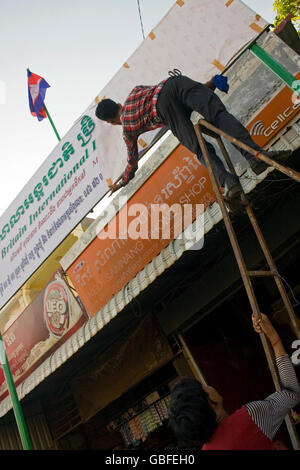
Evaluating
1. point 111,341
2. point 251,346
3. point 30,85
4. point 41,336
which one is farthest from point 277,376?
point 30,85

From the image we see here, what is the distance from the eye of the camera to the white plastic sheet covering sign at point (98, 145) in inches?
199

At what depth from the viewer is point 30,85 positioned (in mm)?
10414

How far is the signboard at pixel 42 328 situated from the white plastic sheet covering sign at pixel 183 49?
2.11 meters

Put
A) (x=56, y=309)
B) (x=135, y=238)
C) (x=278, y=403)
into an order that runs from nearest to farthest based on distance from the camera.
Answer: (x=278, y=403), (x=135, y=238), (x=56, y=309)

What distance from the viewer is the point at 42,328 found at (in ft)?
24.0

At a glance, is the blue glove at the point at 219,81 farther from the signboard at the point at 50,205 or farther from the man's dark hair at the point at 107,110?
the signboard at the point at 50,205

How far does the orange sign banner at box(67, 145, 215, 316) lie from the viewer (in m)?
4.92

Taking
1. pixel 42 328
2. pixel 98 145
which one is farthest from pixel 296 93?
pixel 42 328

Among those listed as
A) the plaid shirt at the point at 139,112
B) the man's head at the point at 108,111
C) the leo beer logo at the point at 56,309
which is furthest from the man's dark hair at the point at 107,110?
the leo beer logo at the point at 56,309

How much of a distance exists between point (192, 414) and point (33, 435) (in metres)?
7.28

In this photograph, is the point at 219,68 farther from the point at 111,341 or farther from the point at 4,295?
the point at 4,295

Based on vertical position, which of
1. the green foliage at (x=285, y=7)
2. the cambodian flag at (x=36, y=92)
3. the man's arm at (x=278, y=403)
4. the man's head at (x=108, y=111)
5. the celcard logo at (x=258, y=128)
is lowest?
the man's arm at (x=278, y=403)

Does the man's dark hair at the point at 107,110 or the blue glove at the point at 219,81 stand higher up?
the man's dark hair at the point at 107,110

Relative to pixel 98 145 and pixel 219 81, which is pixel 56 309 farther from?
pixel 219 81
